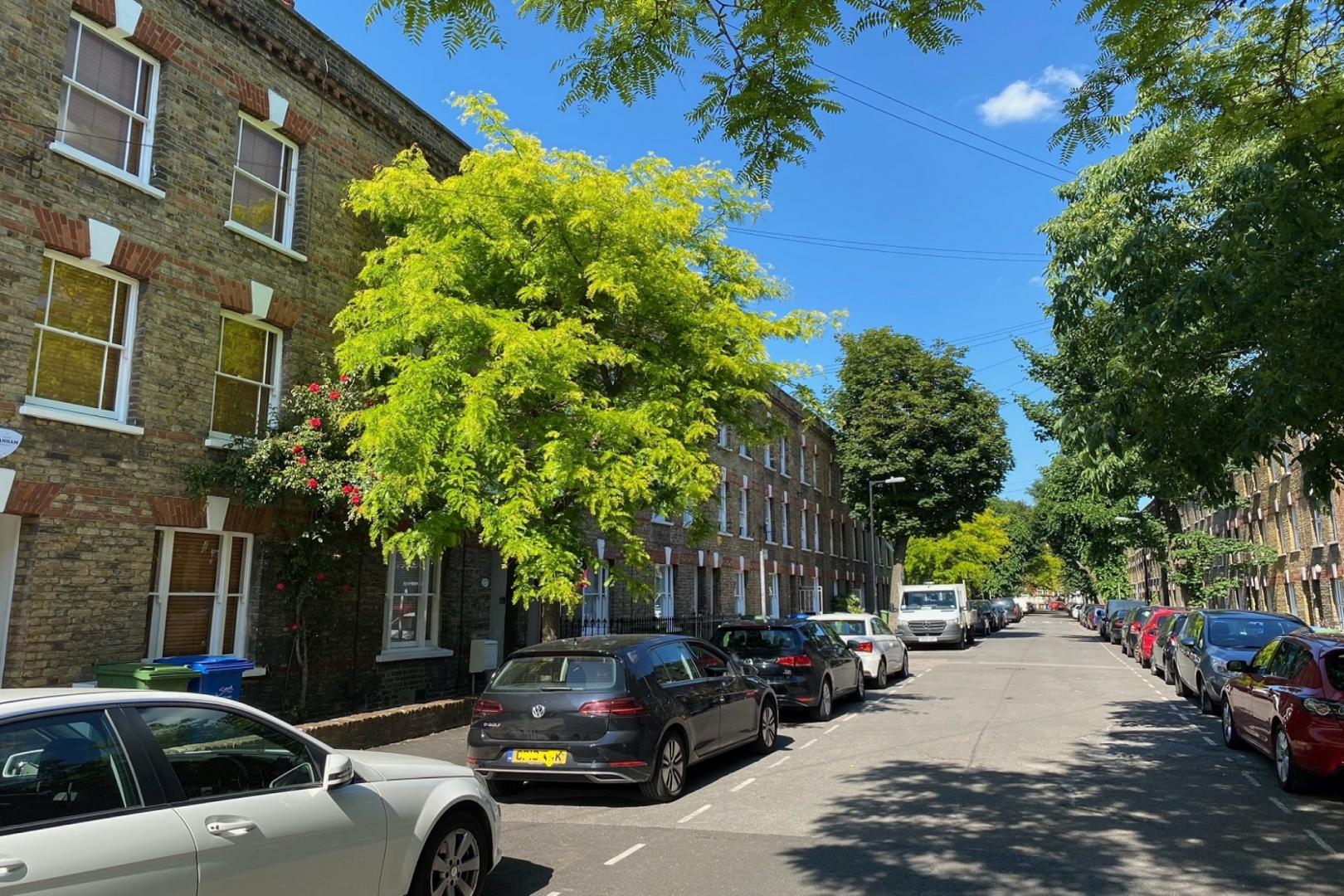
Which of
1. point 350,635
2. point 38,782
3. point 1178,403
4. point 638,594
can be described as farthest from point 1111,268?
point 350,635

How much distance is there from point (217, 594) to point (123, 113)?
5.87 m

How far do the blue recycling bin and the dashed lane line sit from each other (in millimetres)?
5216

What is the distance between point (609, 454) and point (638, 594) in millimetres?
2223

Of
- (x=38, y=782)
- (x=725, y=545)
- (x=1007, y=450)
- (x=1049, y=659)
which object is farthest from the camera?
(x=1007, y=450)

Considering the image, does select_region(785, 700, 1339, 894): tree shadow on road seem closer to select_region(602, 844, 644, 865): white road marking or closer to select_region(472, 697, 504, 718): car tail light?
select_region(602, 844, 644, 865): white road marking

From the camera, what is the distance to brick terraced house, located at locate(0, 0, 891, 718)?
9047 millimetres

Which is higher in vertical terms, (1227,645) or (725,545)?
(725,545)

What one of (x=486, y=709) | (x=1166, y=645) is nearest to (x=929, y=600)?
(x=1166, y=645)

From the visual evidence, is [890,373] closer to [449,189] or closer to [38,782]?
[449,189]

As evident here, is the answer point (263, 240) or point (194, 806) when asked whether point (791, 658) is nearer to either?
point (263, 240)

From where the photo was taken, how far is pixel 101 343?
989cm

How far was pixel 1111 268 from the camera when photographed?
384 inches

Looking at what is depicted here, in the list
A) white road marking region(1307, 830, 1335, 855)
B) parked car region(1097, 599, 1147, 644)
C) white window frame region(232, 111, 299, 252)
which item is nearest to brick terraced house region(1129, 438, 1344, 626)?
parked car region(1097, 599, 1147, 644)

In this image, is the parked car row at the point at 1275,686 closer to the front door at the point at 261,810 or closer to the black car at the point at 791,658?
the black car at the point at 791,658
